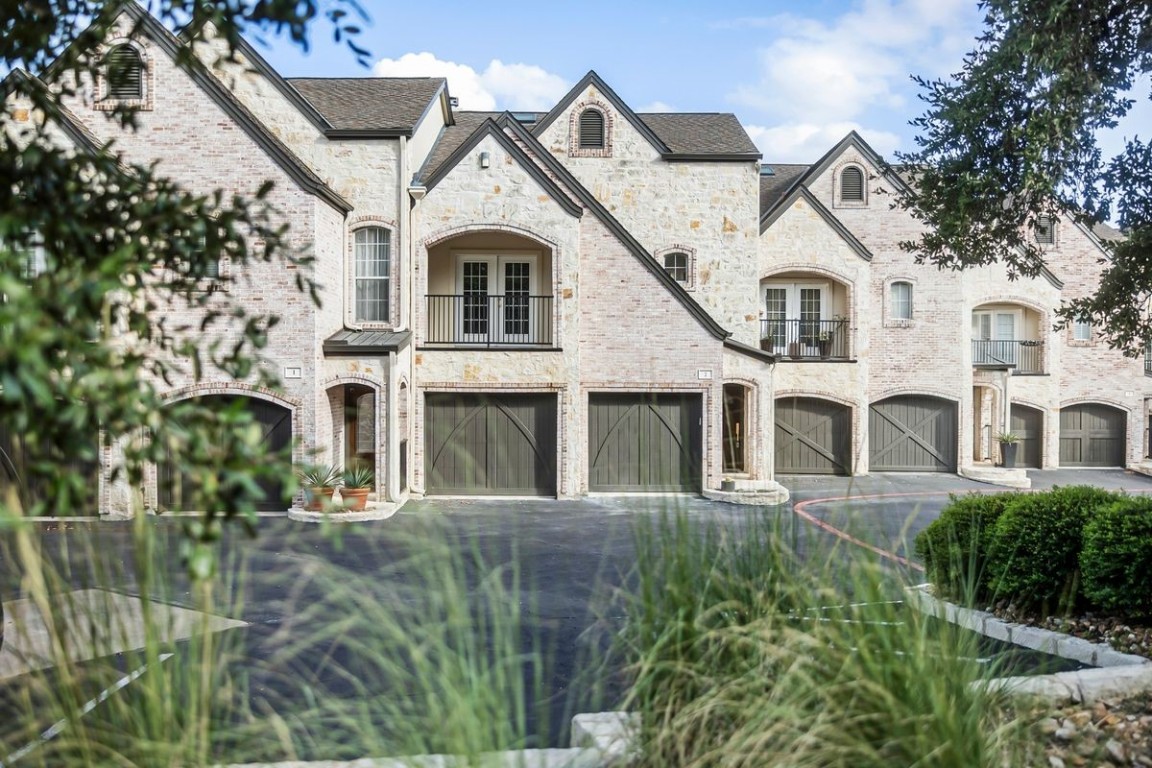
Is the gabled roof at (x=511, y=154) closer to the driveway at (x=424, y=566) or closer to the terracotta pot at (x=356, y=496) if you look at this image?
the driveway at (x=424, y=566)

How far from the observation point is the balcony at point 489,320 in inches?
740

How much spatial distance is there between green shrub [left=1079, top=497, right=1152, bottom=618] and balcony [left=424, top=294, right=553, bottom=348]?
1290cm

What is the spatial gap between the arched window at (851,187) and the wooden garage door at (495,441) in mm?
11774

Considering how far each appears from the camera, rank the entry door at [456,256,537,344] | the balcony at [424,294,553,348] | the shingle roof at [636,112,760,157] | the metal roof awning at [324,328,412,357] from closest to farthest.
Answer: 1. the metal roof awning at [324,328,412,357]
2. the balcony at [424,294,553,348]
3. the entry door at [456,256,537,344]
4. the shingle roof at [636,112,760,157]

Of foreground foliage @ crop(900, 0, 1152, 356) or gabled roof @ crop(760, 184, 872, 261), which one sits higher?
gabled roof @ crop(760, 184, 872, 261)

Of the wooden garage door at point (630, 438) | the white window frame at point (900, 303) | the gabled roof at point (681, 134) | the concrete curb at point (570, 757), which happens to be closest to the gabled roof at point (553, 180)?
the wooden garage door at point (630, 438)

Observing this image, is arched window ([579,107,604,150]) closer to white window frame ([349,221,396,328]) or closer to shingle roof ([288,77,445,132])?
shingle roof ([288,77,445,132])

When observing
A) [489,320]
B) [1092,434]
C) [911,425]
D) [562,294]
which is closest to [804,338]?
[911,425]

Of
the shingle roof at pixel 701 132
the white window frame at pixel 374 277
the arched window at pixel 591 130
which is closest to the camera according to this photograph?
the white window frame at pixel 374 277

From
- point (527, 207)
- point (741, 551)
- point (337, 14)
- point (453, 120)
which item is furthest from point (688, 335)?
point (337, 14)

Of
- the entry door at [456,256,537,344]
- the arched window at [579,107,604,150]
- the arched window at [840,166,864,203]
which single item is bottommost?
the entry door at [456,256,537,344]

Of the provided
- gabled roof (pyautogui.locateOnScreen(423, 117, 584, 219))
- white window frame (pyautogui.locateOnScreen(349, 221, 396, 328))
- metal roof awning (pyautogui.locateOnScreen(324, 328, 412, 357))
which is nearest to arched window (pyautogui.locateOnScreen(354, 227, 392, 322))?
white window frame (pyautogui.locateOnScreen(349, 221, 396, 328))

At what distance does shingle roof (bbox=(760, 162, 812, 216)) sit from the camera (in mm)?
24402

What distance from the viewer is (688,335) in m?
18.3
